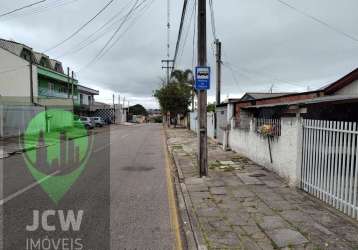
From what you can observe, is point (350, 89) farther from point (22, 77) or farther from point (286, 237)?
point (22, 77)

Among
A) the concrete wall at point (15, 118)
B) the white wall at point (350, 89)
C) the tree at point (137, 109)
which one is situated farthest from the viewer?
the tree at point (137, 109)

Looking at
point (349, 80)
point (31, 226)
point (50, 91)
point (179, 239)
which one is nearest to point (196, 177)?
point (179, 239)

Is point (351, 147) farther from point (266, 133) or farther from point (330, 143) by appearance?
point (266, 133)

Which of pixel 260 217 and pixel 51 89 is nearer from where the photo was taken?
pixel 260 217

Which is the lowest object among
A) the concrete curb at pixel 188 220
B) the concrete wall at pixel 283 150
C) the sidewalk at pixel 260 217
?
the concrete curb at pixel 188 220

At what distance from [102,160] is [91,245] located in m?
8.37

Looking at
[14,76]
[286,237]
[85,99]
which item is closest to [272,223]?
[286,237]

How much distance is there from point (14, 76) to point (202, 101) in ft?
100

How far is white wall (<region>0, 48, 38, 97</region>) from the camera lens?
3266 centimetres

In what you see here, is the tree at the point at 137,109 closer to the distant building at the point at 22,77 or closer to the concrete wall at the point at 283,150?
the distant building at the point at 22,77

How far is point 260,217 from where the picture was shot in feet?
18.0

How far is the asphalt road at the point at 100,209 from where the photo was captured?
14.8 feet

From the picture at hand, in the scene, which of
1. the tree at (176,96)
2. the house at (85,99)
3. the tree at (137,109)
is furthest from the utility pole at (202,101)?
the tree at (137,109)

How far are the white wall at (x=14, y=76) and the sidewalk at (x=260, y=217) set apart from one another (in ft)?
98.5
